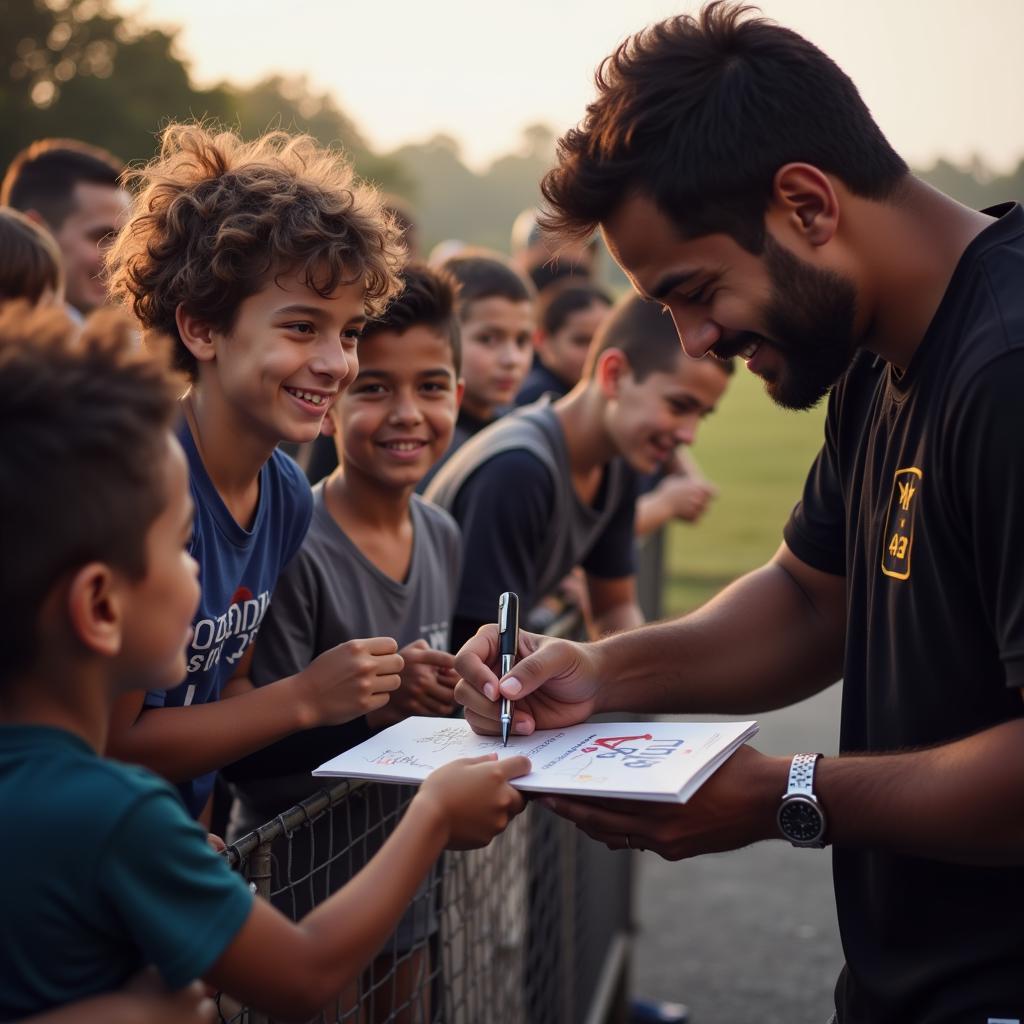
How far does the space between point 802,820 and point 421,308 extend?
5.89ft

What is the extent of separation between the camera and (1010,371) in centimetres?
192

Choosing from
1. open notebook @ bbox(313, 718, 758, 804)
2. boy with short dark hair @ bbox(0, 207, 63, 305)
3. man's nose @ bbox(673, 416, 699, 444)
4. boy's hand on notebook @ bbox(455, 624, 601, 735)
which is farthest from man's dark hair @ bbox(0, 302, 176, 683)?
man's nose @ bbox(673, 416, 699, 444)

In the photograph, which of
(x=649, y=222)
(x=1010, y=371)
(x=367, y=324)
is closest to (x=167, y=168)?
(x=367, y=324)

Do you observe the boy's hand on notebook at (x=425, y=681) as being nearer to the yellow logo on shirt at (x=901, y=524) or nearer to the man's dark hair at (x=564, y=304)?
the yellow logo on shirt at (x=901, y=524)

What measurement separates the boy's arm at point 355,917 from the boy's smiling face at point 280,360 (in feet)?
3.23

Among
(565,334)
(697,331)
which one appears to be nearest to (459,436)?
(565,334)

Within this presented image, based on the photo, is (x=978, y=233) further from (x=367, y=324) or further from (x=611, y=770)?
(x=367, y=324)

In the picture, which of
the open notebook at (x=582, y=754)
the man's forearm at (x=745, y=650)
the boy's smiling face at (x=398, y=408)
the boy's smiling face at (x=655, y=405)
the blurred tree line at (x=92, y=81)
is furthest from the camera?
the blurred tree line at (x=92, y=81)

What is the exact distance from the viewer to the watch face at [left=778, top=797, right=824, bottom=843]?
7.00 feet

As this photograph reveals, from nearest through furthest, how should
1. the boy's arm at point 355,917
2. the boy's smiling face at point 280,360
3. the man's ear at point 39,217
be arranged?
the boy's arm at point 355,917 < the boy's smiling face at point 280,360 < the man's ear at point 39,217

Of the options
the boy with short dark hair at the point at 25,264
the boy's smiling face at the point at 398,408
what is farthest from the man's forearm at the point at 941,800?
the boy with short dark hair at the point at 25,264

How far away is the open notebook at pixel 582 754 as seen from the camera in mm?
2053

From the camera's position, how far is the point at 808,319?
231 centimetres

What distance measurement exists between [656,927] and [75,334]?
4.95 m
